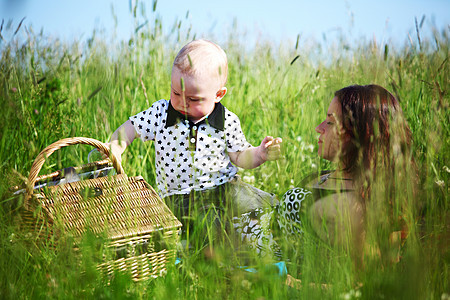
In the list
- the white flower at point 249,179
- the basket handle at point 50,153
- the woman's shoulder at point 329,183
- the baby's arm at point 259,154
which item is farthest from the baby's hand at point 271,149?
the basket handle at point 50,153

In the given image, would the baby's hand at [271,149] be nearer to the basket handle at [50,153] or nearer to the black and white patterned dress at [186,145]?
the black and white patterned dress at [186,145]

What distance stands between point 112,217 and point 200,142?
0.75 metres

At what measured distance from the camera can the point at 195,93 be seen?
2.42 metres

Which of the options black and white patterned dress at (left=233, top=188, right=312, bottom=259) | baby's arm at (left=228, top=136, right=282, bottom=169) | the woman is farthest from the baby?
the woman

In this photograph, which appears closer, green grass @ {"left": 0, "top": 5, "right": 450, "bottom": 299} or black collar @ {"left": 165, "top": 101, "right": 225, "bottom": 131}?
green grass @ {"left": 0, "top": 5, "right": 450, "bottom": 299}

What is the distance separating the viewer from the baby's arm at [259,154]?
239 cm

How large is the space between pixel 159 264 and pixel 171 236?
0.48 feet

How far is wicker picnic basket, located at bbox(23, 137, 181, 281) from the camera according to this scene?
1914 mm

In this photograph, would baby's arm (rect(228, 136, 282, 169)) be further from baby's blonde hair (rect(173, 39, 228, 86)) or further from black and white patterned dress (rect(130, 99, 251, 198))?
baby's blonde hair (rect(173, 39, 228, 86))

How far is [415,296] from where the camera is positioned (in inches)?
53.4

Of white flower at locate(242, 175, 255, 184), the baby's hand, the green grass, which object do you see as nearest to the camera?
the green grass

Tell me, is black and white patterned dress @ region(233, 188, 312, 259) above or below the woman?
below

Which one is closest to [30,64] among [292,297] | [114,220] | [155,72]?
[155,72]

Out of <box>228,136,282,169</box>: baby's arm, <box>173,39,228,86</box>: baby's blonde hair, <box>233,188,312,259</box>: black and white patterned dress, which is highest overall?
<box>173,39,228,86</box>: baby's blonde hair
